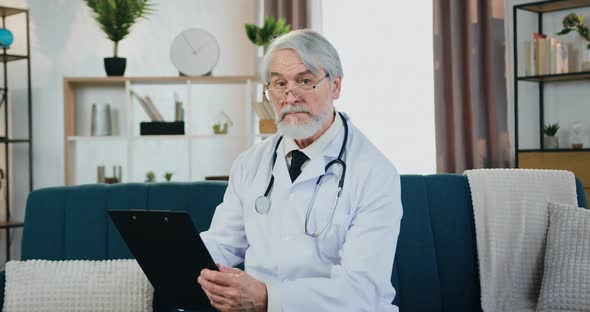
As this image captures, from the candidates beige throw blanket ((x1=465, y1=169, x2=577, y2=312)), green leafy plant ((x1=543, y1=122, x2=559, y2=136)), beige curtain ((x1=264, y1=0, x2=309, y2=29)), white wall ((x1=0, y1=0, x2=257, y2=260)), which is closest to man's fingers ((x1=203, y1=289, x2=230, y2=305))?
beige throw blanket ((x1=465, y1=169, x2=577, y2=312))

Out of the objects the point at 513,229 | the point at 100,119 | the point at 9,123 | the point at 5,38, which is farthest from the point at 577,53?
the point at 9,123

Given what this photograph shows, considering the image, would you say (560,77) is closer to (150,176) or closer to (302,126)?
(302,126)

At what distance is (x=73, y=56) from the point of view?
521 centimetres

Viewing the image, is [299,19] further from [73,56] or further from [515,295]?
[515,295]

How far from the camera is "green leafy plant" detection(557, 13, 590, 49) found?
3691 mm

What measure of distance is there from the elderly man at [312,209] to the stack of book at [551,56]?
214cm

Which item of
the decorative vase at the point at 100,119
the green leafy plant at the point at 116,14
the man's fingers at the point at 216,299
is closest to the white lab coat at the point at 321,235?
the man's fingers at the point at 216,299

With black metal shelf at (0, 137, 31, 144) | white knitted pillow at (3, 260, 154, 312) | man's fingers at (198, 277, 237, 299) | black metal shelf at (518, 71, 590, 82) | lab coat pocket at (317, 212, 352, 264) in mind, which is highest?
black metal shelf at (518, 71, 590, 82)

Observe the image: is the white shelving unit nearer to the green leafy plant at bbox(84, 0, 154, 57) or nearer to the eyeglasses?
the green leafy plant at bbox(84, 0, 154, 57)

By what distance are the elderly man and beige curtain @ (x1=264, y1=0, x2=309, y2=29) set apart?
2.90 metres

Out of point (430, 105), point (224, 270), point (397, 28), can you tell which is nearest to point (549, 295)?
point (224, 270)

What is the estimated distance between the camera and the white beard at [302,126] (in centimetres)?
190

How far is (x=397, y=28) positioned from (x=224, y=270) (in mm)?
3145

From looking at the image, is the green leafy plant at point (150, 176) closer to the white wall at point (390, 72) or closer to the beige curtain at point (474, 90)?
the white wall at point (390, 72)
